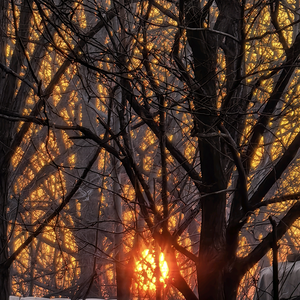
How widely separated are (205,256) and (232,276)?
1.16 feet

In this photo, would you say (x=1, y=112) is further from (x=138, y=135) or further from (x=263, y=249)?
(x=138, y=135)

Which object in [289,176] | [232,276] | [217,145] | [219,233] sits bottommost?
[232,276]

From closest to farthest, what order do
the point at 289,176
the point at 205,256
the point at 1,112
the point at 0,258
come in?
the point at 1,112 < the point at 205,256 < the point at 0,258 < the point at 289,176

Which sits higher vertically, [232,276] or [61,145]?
[61,145]

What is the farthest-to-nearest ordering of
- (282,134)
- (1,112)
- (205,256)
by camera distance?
1. (282,134)
2. (205,256)
3. (1,112)

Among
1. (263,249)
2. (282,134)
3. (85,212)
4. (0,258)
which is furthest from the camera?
(85,212)

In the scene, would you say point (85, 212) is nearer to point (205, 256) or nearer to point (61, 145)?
point (61, 145)

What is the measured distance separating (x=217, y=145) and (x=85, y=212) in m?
13.5

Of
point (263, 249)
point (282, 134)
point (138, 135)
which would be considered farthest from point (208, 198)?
point (138, 135)

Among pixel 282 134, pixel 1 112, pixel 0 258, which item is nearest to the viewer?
pixel 1 112

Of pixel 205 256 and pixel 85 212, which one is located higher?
pixel 85 212

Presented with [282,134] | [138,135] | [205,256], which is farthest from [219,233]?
[138,135]

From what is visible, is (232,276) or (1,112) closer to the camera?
(1,112)

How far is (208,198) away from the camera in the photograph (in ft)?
15.7
